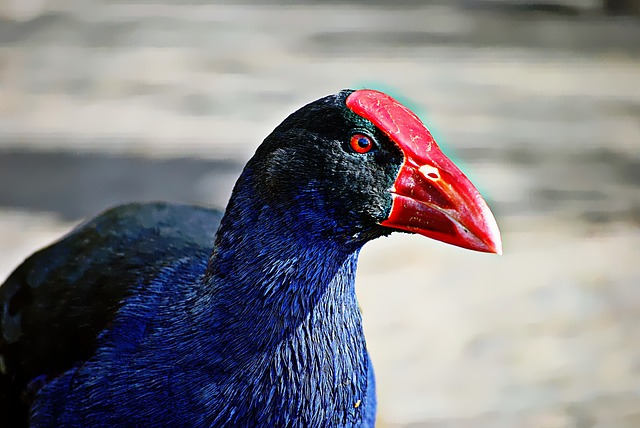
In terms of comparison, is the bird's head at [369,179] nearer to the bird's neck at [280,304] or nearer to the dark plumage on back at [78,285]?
the bird's neck at [280,304]

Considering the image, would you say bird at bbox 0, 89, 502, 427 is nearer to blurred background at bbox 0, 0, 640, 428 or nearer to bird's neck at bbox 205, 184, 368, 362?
bird's neck at bbox 205, 184, 368, 362

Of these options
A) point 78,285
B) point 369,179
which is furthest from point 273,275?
point 78,285

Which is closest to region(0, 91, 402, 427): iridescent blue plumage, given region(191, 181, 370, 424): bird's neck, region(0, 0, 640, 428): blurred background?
region(191, 181, 370, 424): bird's neck

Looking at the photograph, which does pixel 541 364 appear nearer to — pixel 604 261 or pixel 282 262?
pixel 604 261

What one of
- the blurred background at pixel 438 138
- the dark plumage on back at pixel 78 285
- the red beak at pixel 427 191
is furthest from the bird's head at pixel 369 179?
the blurred background at pixel 438 138

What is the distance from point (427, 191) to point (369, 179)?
0.25ft

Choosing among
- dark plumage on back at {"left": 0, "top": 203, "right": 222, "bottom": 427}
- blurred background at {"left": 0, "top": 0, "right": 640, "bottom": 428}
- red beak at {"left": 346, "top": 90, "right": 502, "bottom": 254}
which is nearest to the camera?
red beak at {"left": 346, "top": 90, "right": 502, "bottom": 254}

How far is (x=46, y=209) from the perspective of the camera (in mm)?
2803

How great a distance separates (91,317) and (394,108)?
0.61m

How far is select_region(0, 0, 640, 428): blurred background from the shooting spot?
2227 millimetres

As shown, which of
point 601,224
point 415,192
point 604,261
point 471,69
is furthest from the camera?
point 471,69

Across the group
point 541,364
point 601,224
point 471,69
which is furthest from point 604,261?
point 471,69

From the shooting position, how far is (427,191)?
1.12 meters

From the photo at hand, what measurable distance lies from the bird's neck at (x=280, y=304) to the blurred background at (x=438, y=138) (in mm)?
920
